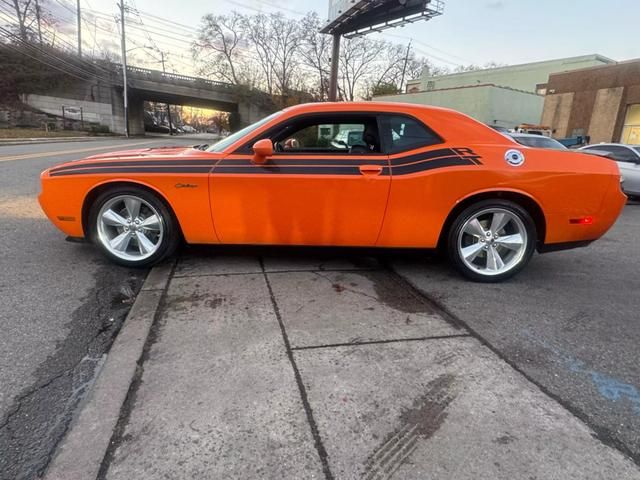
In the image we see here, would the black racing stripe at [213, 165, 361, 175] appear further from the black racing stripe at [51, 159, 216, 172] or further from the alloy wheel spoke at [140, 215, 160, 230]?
the alloy wheel spoke at [140, 215, 160, 230]

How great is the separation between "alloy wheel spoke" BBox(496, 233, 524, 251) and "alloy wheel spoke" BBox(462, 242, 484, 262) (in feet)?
0.58

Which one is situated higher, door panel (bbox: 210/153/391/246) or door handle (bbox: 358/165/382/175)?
door handle (bbox: 358/165/382/175)

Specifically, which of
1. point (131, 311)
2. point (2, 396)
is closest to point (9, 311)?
point (131, 311)

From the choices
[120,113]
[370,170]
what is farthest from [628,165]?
[120,113]

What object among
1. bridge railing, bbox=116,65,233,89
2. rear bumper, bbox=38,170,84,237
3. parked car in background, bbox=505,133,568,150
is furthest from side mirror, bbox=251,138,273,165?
bridge railing, bbox=116,65,233,89

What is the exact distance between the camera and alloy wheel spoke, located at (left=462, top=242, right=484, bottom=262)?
3766 millimetres

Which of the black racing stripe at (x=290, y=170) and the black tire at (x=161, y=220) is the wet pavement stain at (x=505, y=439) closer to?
the black racing stripe at (x=290, y=170)

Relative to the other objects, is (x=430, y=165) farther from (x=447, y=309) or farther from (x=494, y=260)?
(x=447, y=309)

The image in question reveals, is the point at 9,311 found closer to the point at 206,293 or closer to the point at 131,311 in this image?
the point at 131,311

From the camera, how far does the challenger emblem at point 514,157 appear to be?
11.7ft

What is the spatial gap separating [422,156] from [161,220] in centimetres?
241

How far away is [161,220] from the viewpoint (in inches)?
147

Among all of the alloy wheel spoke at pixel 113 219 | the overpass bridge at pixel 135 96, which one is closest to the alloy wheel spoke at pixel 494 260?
the alloy wheel spoke at pixel 113 219

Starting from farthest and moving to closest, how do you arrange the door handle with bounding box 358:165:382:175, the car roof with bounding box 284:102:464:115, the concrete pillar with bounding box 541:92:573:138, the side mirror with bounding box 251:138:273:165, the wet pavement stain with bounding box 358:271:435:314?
the concrete pillar with bounding box 541:92:573:138 → the car roof with bounding box 284:102:464:115 → the door handle with bounding box 358:165:382:175 → the side mirror with bounding box 251:138:273:165 → the wet pavement stain with bounding box 358:271:435:314
